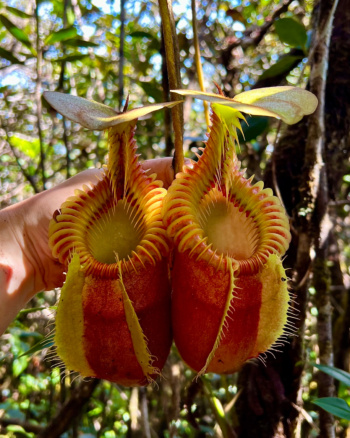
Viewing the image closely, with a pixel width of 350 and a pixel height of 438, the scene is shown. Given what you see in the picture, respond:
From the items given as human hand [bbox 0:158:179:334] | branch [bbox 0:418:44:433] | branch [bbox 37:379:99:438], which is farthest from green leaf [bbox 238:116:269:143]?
branch [bbox 0:418:44:433]

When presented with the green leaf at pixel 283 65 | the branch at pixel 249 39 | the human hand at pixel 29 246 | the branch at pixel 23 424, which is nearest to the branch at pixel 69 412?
the branch at pixel 23 424

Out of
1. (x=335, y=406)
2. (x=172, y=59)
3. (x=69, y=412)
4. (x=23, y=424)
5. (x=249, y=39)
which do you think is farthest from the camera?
(x=249, y=39)

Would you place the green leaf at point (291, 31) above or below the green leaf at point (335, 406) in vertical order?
above

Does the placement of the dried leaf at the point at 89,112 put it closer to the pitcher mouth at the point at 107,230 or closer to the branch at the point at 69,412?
the pitcher mouth at the point at 107,230

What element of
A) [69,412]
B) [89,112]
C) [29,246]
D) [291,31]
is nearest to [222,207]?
[89,112]

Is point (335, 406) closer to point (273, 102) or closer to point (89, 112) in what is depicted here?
point (273, 102)

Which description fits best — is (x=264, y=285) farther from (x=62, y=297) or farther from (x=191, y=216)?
(x=62, y=297)

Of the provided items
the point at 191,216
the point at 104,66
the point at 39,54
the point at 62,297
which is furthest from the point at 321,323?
the point at 104,66
